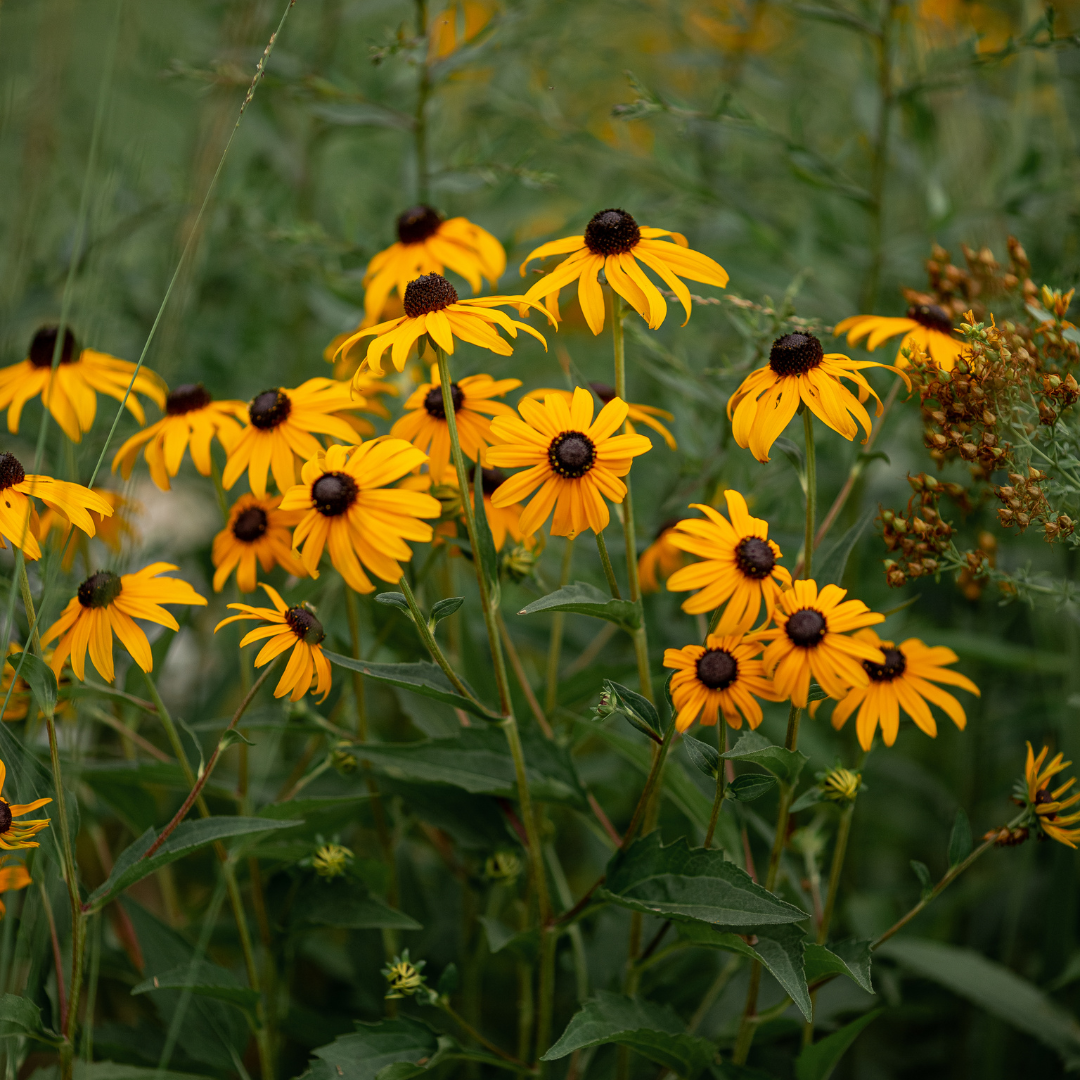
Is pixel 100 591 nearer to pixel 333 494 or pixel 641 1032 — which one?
pixel 333 494

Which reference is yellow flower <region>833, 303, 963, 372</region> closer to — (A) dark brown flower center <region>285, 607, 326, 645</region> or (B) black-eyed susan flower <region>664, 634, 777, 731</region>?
(B) black-eyed susan flower <region>664, 634, 777, 731</region>

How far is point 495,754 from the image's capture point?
2.17ft

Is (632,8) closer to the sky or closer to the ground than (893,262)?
closer to the sky

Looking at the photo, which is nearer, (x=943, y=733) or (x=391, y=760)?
(x=391, y=760)

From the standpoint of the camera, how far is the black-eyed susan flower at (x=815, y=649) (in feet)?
1.69

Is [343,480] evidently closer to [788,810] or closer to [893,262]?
[788,810]

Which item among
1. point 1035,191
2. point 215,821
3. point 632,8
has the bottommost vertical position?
point 215,821

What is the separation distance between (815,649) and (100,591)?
1.33 feet

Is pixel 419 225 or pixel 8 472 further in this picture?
pixel 419 225

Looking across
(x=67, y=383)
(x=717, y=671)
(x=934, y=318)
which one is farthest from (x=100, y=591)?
(x=934, y=318)

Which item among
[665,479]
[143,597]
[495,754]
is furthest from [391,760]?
[665,479]

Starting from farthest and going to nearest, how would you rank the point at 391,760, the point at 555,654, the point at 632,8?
1. the point at 632,8
2. the point at 555,654
3. the point at 391,760

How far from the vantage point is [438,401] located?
664 millimetres

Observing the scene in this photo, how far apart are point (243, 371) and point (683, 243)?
845mm
